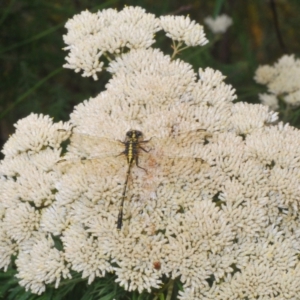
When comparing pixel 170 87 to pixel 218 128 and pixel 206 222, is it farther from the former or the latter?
pixel 206 222

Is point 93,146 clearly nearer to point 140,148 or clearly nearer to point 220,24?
point 140,148

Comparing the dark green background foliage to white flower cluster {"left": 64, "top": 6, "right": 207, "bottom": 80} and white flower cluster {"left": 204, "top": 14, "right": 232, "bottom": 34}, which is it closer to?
white flower cluster {"left": 204, "top": 14, "right": 232, "bottom": 34}

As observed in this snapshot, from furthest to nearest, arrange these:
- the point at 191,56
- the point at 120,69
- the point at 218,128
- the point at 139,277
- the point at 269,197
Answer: the point at 191,56
the point at 120,69
the point at 218,128
the point at 269,197
the point at 139,277

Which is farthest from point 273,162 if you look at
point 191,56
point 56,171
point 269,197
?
point 191,56

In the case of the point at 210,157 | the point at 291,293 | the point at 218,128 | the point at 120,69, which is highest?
the point at 120,69

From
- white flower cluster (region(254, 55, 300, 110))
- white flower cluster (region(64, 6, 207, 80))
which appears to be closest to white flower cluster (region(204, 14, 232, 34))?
white flower cluster (region(254, 55, 300, 110))

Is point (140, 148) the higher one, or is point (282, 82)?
point (282, 82)

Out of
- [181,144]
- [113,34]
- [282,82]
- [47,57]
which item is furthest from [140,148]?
[47,57]
